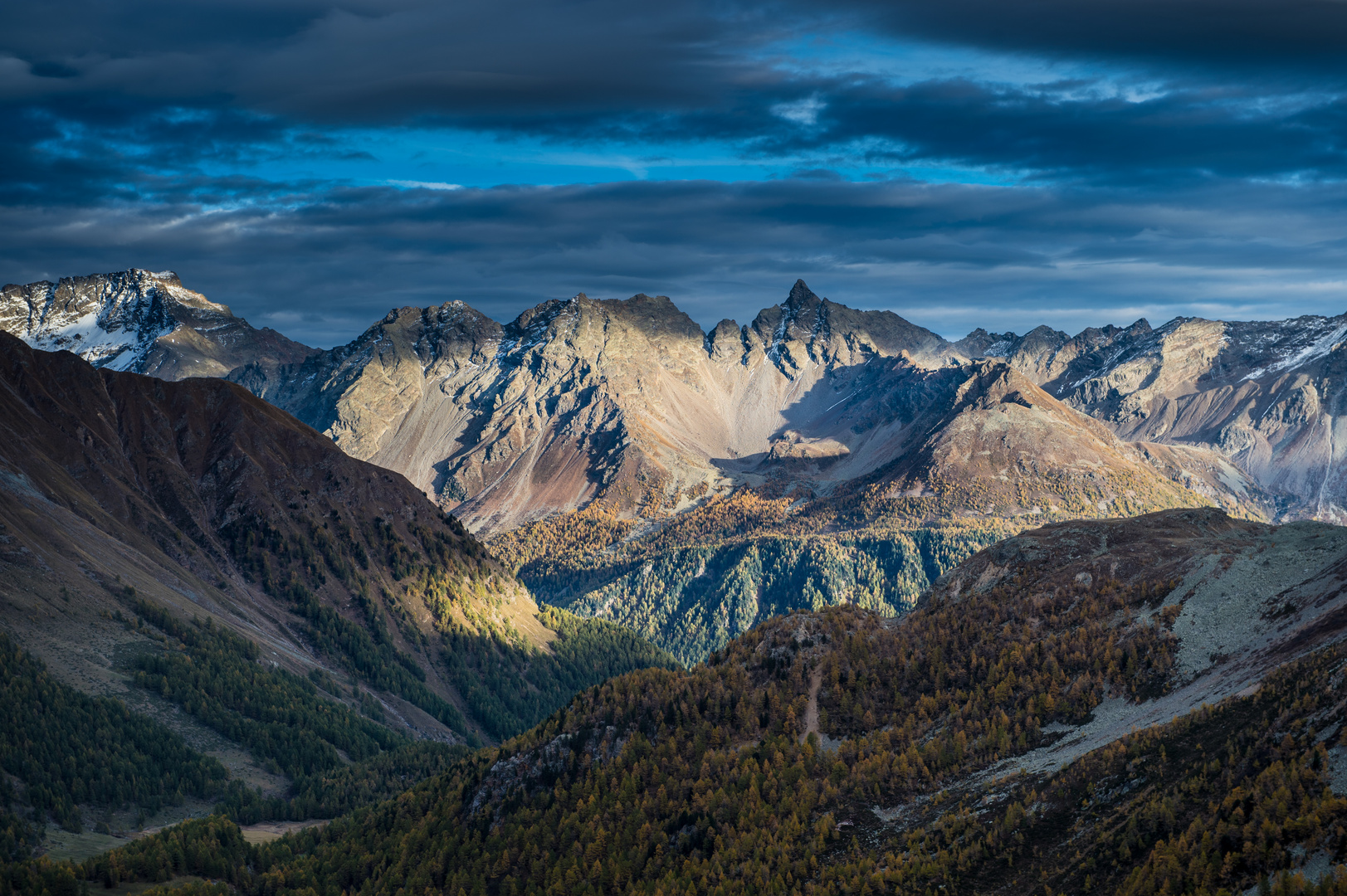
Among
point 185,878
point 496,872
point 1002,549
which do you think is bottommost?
point 185,878

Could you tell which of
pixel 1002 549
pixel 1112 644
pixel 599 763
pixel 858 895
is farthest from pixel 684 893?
pixel 1002 549

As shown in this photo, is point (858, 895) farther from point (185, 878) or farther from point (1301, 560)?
point (185, 878)

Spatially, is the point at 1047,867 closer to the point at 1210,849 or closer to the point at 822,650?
the point at 1210,849

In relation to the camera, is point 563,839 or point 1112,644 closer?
point 1112,644

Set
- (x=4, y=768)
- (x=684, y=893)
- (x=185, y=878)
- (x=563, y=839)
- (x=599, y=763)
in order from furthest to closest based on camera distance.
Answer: (x=4, y=768) < (x=185, y=878) < (x=599, y=763) < (x=563, y=839) < (x=684, y=893)

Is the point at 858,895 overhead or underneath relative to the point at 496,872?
overhead

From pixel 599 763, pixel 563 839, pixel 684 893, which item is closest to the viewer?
pixel 684 893
